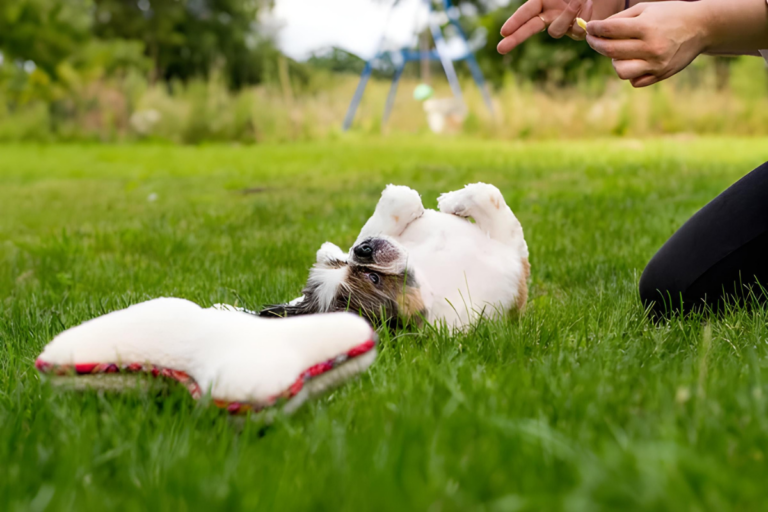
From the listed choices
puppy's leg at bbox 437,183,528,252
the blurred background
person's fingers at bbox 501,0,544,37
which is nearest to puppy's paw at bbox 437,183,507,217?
puppy's leg at bbox 437,183,528,252

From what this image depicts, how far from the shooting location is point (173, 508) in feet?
2.81

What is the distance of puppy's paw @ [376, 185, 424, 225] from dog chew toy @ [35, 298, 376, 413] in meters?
0.82

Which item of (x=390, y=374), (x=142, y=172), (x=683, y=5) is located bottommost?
(x=142, y=172)

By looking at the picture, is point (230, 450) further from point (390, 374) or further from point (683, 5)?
point (683, 5)

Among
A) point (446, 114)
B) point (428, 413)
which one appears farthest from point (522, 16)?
point (446, 114)

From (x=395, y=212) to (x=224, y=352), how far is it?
941mm

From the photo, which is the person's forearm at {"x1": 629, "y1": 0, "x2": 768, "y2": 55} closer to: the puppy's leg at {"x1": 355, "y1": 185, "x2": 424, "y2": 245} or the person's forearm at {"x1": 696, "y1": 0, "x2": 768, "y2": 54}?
the person's forearm at {"x1": 696, "y1": 0, "x2": 768, "y2": 54}

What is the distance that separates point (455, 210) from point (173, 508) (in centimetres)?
143

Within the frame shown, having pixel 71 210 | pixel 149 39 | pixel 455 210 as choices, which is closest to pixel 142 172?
pixel 71 210

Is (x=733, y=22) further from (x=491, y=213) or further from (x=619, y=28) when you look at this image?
(x=491, y=213)

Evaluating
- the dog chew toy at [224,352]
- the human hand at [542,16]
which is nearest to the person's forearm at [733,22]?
the human hand at [542,16]

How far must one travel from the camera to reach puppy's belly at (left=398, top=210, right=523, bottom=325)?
5.96ft

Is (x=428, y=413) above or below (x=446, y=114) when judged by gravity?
above

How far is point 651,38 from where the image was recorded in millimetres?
1670
